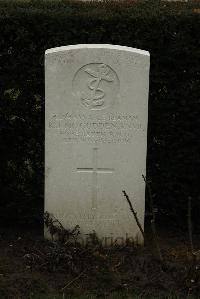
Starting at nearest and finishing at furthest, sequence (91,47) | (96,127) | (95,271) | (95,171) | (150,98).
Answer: (95,271) < (91,47) < (96,127) < (95,171) < (150,98)

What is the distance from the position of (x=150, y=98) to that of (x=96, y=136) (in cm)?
76

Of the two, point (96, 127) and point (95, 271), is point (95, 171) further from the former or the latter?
point (95, 271)

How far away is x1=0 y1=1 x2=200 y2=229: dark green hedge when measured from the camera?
546 cm

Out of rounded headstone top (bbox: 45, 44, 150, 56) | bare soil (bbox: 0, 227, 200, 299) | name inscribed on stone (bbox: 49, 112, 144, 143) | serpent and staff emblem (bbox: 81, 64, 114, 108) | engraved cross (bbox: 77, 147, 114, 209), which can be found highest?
rounded headstone top (bbox: 45, 44, 150, 56)

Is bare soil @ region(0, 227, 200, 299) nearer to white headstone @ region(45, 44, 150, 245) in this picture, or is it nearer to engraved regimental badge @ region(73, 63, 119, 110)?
white headstone @ region(45, 44, 150, 245)

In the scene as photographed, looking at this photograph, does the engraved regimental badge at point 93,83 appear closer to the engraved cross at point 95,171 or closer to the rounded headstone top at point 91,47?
the rounded headstone top at point 91,47

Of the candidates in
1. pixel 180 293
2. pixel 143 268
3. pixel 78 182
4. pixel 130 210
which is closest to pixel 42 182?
pixel 78 182

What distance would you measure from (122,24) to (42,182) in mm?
1606

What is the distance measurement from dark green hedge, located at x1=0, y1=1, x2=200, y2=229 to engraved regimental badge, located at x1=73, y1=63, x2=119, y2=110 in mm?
536

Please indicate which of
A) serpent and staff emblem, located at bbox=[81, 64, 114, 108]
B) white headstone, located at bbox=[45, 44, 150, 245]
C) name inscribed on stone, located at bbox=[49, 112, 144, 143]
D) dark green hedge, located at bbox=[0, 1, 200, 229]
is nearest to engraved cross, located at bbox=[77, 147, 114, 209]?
white headstone, located at bbox=[45, 44, 150, 245]

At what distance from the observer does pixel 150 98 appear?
561 centimetres

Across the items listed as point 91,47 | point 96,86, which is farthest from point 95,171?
point 91,47

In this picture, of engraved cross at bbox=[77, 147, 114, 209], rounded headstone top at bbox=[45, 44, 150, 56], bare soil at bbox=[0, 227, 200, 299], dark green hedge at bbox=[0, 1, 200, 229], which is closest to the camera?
bare soil at bbox=[0, 227, 200, 299]

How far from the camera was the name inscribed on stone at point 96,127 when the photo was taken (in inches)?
201
